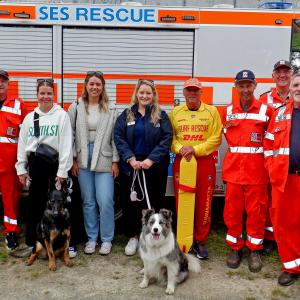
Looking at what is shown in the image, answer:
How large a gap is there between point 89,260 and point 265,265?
76.8 inches

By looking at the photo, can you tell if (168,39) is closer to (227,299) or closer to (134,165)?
(134,165)

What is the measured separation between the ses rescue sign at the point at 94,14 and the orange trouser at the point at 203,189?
177 cm

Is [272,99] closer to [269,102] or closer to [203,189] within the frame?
[269,102]

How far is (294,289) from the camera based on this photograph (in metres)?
3.95

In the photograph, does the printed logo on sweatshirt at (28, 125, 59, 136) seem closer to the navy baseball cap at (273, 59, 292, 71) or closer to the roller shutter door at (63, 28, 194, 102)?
the roller shutter door at (63, 28, 194, 102)

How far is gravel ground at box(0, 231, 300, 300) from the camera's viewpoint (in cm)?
382

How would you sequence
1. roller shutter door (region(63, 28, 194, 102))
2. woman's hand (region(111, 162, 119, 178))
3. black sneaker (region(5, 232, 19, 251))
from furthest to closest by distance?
roller shutter door (region(63, 28, 194, 102)), black sneaker (region(5, 232, 19, 251)), woman's hand (region(111, 162, 119, 178))

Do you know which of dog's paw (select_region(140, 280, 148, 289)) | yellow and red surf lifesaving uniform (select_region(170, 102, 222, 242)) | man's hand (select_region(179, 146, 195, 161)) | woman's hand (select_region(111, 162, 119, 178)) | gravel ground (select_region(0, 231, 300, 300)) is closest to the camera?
gravel ground (select_region(0, 231, 300, 300))

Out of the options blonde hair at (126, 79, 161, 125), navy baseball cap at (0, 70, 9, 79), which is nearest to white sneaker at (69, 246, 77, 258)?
blonde hair at (126, 79, 161, 125)

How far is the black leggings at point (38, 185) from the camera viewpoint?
4.31m

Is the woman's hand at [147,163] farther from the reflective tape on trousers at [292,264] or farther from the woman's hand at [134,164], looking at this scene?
the reflective tape on trousers at [292,264]

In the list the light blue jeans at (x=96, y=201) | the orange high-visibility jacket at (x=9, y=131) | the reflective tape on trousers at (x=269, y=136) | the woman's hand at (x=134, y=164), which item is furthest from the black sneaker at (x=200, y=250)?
the orange high-visibility jacket at (x=9, y=131)

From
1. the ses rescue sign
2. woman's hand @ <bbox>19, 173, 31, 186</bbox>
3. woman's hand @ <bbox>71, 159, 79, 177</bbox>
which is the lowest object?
woman's hand @ <bbox>19, 173, 31, 186</bbox>

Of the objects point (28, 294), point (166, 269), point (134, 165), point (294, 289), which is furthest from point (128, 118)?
point (294, 289)
